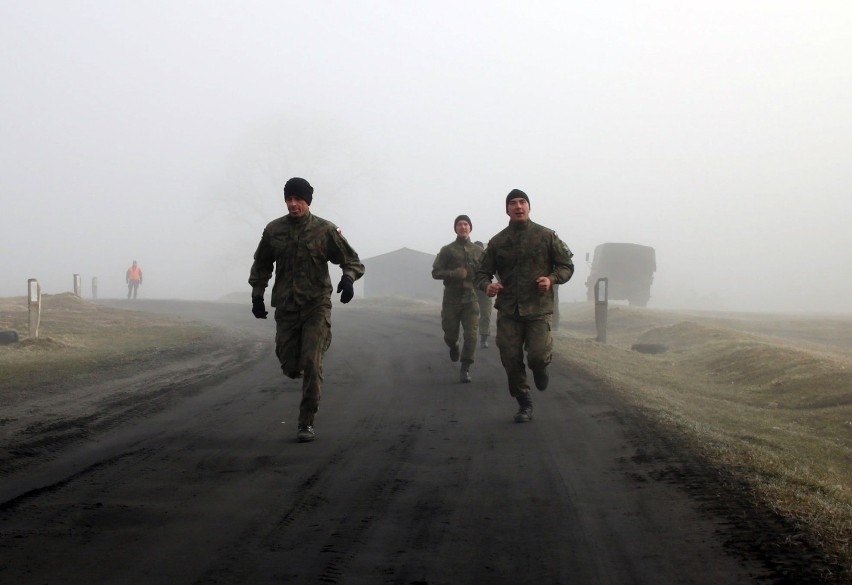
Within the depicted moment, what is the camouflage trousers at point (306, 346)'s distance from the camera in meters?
7.36

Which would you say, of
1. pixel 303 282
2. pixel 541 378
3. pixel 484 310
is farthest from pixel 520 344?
pixel 484 310

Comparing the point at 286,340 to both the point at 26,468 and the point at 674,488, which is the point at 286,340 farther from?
the point at 674,488

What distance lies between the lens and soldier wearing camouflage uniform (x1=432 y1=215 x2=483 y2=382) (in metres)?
11.9

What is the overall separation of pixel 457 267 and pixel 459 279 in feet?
0.58

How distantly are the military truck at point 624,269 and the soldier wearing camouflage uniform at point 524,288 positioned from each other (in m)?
38.3

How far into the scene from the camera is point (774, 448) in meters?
Answer: 7.83

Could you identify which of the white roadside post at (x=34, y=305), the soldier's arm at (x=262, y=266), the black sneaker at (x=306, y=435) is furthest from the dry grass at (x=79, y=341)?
the black sneaker at (x=306, y=435)

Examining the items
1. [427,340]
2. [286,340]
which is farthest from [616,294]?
[286,340]

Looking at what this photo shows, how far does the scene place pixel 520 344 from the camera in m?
8.51

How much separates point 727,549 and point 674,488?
48.7 inches

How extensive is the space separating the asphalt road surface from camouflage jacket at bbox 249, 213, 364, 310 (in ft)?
3.82

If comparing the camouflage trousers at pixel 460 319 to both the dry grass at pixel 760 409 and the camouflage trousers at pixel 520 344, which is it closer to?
the dry grass at pixel 760 409

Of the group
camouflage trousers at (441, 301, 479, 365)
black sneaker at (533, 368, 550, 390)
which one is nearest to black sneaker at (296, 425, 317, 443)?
black sneaker at (533, 368, 550, 390)

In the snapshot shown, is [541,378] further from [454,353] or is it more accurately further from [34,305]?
[34,305]
